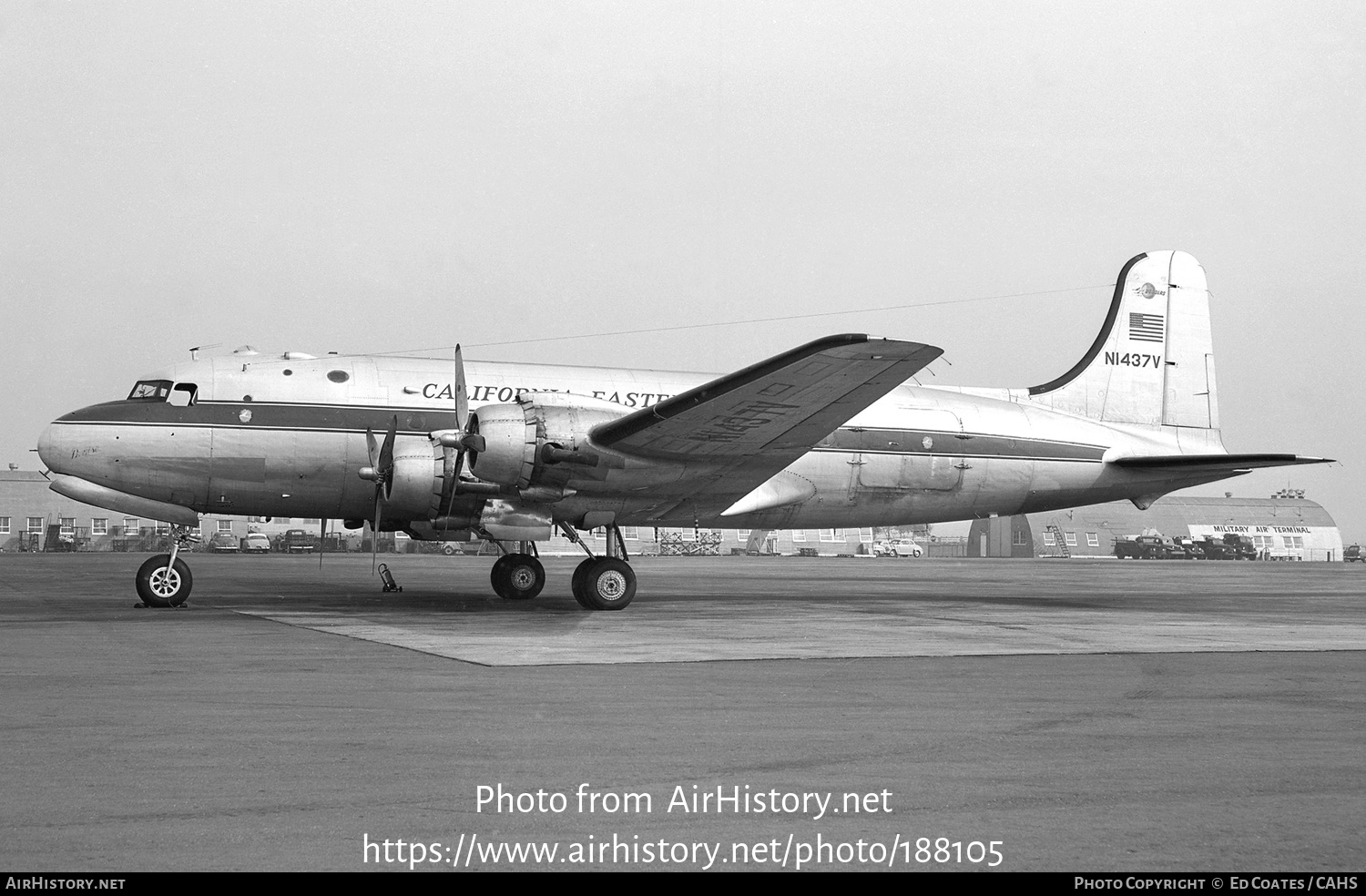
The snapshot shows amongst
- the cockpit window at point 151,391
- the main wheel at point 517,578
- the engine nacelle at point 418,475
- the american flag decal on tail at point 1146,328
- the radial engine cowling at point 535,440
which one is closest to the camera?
the radial engine cowling at point 535,440

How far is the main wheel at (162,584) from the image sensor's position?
55.5ft

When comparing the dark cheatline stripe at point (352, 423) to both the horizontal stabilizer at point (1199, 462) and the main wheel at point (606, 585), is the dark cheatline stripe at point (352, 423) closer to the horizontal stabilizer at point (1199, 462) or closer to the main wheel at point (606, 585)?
the horizontal stabilizer at point (1199, 462)

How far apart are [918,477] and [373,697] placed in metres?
14.2

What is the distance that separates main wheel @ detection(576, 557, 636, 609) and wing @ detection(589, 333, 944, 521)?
5.24ft

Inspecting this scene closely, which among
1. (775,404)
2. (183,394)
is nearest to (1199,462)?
(775,404)

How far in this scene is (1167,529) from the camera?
251 feet

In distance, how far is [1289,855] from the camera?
4.31 meters

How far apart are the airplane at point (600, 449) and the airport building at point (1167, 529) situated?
167ft

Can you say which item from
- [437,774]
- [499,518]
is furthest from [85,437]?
[437,774]

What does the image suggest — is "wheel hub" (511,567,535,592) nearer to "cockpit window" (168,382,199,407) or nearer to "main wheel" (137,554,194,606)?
"main wheel" (137,554,194,606)

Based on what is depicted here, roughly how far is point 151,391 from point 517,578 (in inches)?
249

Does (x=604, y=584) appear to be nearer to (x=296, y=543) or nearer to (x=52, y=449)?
(x=52, y=449)

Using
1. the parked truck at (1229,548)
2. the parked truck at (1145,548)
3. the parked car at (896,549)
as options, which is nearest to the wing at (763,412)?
the parked truck at (1145,548)

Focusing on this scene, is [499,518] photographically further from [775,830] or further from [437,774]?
[775,830]
